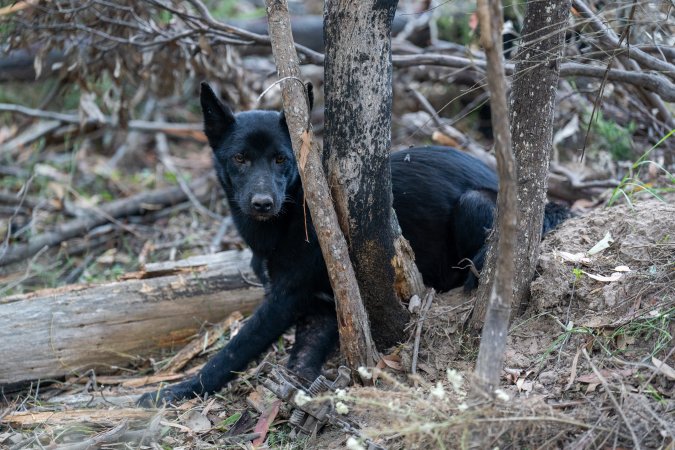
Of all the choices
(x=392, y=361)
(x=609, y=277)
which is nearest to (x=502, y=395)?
(x=392, y=361)

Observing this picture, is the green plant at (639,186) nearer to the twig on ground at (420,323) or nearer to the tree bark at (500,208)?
the twig on ground at (420,323)

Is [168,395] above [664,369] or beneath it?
beneath

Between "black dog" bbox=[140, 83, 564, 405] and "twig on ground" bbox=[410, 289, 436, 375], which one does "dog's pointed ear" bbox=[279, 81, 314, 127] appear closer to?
"black dog" bbox=[140, 83, 564, 405]

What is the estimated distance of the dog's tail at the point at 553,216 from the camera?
454 cm

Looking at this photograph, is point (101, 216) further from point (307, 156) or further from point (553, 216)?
point (553, 216)

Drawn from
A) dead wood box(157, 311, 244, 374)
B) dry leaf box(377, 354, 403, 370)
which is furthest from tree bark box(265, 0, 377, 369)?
dead wood box(157, 311, 244, 374)

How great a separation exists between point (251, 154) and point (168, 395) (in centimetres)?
162

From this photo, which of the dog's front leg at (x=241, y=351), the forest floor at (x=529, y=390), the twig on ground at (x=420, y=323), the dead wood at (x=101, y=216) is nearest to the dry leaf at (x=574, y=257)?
the forest floor at (x=529, y=390)

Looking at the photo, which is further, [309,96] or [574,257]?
[309,96]

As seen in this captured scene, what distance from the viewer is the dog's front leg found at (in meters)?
4.36

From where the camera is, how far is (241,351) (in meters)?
4.36

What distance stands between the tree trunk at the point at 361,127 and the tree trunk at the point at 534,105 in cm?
63

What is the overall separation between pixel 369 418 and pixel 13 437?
2068 millimetres

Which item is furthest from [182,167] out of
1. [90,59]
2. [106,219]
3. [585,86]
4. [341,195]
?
[341,195]
